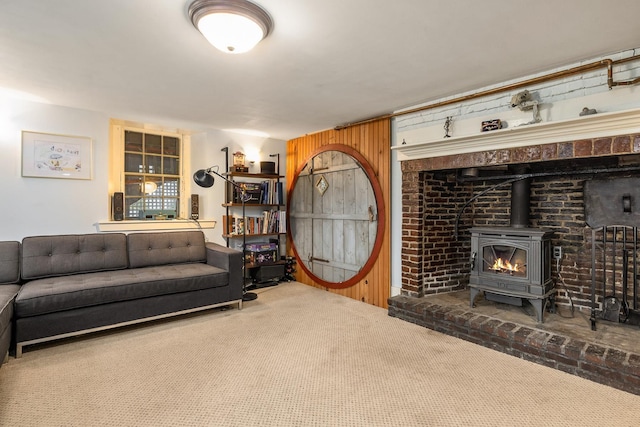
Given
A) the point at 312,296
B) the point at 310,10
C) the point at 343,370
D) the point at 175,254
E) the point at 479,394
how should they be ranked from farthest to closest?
the point at 312,296 → the point at 175,254 → the point at 343,370 → the point at 479,394 → the point at 310,10

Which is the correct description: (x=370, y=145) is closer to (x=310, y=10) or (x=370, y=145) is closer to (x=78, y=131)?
(x=310, y=10)

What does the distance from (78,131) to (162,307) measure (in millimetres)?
2161

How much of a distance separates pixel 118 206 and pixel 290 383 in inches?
116

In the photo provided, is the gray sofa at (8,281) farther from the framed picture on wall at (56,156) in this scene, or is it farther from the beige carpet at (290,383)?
the framed picture on wall at (56,156)

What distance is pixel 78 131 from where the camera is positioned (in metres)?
3.57

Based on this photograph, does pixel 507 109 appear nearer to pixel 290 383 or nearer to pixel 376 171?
pixel 376 171

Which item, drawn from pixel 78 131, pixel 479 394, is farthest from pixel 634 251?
pixel 78 131

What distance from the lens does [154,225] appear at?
401 centimetres

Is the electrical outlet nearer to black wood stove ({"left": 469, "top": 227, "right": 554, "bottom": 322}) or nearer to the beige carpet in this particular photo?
black wood stove ({"left": 469, "top": 227, "right": 554, "bottom": 322})

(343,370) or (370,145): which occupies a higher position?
(370,145)

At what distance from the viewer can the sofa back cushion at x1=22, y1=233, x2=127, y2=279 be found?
3004 millimetres

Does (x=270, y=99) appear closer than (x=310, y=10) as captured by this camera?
No

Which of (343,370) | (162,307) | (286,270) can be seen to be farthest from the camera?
(286,270)

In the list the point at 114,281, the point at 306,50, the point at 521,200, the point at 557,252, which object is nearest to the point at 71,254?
the point at 114,281
